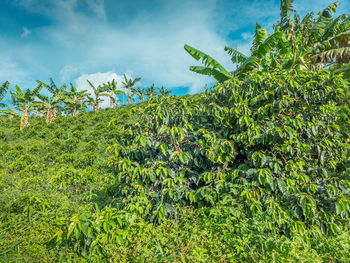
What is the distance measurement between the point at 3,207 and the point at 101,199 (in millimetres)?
1825

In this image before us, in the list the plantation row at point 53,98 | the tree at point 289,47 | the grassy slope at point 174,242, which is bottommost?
the grassy slope at point 174,242

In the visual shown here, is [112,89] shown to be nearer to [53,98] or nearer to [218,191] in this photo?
[53,98]

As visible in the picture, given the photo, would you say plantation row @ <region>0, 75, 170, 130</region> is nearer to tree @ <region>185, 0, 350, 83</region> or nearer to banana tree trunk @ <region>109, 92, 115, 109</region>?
banana tree trunk @ <region>109, 92, 115, 109</region>

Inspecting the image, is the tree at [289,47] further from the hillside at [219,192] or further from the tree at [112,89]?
the tree at [112,89]

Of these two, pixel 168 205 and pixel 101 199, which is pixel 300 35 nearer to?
pixel 168 205

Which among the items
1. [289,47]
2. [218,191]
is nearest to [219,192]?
[218,191]

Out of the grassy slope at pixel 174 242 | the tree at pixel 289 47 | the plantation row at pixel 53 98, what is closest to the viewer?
the grassy slope at pixel 174 242

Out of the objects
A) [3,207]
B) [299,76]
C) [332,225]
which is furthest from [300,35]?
[3,207]

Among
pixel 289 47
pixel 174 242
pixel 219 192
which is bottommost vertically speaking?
pixel 174 242

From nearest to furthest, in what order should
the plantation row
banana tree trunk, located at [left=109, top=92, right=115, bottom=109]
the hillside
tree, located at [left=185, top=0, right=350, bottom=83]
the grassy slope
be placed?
the grassy slope → the hillside → tree, located at [left=185, top=0, right=350, bottom=83] → the plantation row → banana tree trunk, located at [left=109, top=92, right=115, bottom=109]

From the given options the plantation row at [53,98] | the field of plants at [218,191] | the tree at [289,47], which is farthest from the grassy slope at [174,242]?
the plantation row at [53,98]

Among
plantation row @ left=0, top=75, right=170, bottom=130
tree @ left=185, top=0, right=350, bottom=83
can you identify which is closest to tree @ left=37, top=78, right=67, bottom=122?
plantation row @ left=0, top=75, right=170, bottom=130

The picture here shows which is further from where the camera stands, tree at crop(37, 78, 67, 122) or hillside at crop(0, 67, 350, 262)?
tree at crop(37, 78, 67, 122)

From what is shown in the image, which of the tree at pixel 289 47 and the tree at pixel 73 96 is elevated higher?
the tree at pixel 73 96
